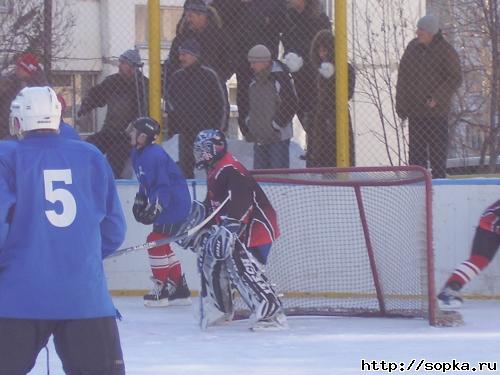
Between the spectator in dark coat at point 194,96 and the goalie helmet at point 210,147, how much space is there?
1631mm

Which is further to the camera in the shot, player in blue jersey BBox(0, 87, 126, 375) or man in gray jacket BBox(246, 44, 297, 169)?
man in gray jacket BBox(246, 44, 297, 169)

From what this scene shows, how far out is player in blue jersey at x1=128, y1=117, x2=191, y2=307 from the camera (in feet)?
25.8

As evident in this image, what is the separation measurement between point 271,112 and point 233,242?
205cm

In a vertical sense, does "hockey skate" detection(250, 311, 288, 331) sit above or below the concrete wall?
below

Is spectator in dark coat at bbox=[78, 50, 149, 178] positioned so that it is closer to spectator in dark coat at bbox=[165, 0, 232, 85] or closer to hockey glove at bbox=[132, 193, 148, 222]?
spectator in dark coat at bbox=[165, 0, 232, 85]

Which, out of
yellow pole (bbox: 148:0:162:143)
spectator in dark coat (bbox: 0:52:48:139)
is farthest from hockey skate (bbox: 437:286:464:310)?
spectator in dark coat (bbox: 0:52:48:139)

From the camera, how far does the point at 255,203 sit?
7137 mm

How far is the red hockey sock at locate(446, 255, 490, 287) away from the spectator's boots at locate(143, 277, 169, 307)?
1973 millimetres

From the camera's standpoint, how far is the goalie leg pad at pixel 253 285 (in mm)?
7047

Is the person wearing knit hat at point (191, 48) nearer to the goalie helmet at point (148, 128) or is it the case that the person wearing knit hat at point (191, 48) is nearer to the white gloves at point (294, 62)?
the white gloves at point (294, 62)

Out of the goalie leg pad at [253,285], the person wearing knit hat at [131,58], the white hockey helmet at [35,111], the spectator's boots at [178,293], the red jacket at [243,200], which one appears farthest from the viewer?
the person wearing knit hat at [131,58]

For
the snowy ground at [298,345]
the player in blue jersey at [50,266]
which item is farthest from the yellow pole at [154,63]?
the player in blue jersey at [50,266]

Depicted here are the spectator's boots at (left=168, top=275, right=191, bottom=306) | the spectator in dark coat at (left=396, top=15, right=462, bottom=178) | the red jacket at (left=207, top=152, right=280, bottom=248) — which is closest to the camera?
the red jacket at (left=207, top=152, right=280, bottom=248)

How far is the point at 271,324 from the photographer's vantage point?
714 centimetres
